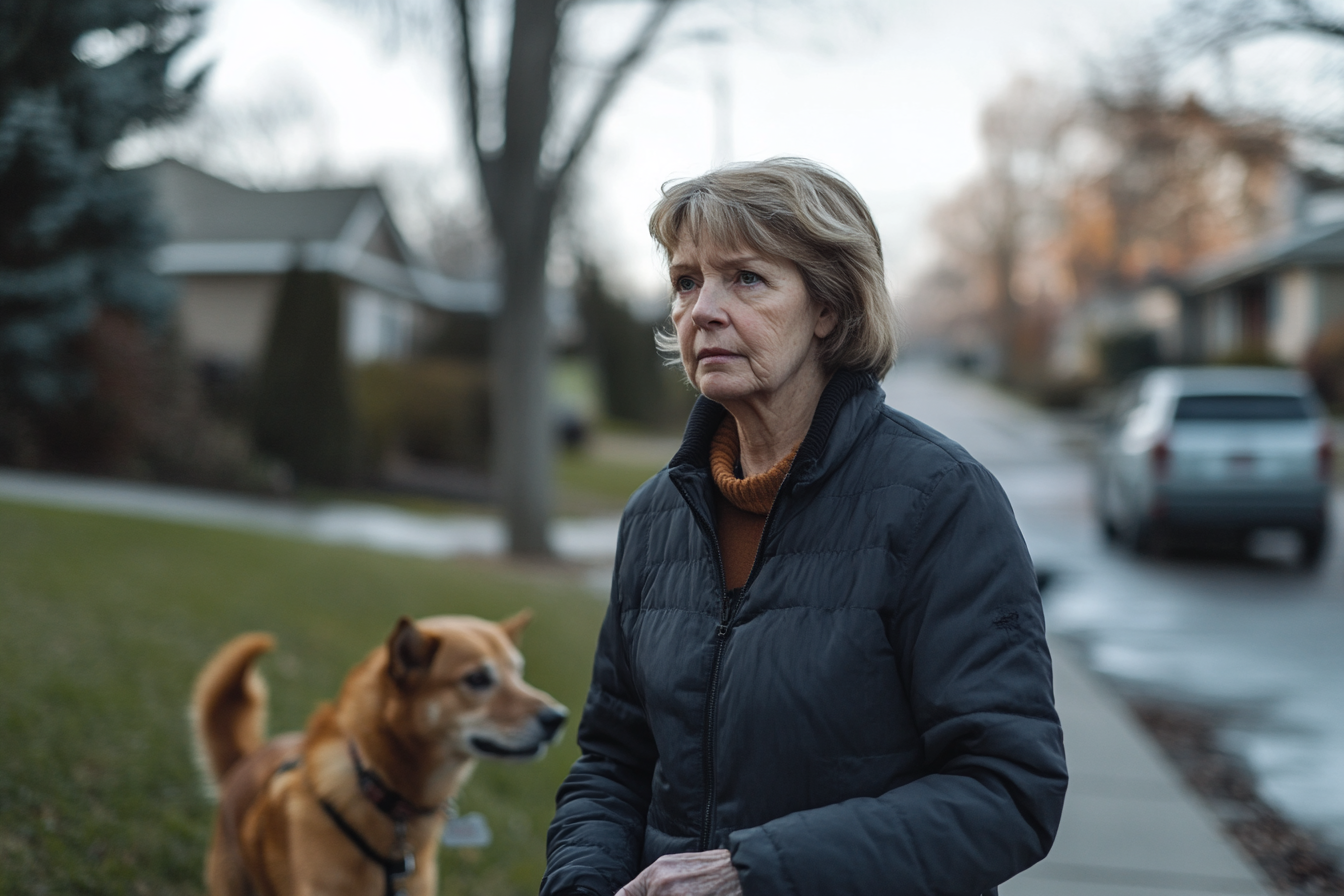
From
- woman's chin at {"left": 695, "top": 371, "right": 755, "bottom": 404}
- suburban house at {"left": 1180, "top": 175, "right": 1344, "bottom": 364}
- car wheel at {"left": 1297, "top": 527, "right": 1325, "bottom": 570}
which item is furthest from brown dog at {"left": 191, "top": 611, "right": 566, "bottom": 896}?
suburban house at {"left": 1180, "top": 175, "right": 1344, "bottom": 364}

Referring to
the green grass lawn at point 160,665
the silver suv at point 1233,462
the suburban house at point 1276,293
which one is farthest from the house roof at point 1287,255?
the green grass lawn at point 160,665

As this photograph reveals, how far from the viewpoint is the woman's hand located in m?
1.84

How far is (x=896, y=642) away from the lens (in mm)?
1867

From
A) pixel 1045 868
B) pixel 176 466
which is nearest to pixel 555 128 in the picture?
pixel 176 466

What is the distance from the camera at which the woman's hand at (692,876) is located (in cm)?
184

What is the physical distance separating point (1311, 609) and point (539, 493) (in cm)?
811

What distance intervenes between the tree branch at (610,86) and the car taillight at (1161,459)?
7439mm

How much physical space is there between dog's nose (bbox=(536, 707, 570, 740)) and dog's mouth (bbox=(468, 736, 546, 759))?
0.15ft

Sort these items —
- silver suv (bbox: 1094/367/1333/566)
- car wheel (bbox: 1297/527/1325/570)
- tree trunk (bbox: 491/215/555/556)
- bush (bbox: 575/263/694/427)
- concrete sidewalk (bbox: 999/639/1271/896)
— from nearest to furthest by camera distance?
concrete sidewalk (bbox: 999/639/1271/896)
silver suv (bbox: 1094/367/1333/566)
car wheel (bbox: 1297/527/1325/570)
tree trunk (bbox: 491/215/555/556)
bush (bbox: 575/263/694/427)

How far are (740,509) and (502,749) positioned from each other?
1.58 metres

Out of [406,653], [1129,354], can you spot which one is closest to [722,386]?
[406,653]

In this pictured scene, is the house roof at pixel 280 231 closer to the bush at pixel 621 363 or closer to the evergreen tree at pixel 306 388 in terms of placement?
the bush at pixel 621 363

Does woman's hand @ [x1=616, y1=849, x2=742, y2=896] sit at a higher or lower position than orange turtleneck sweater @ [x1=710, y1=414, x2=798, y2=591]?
lower

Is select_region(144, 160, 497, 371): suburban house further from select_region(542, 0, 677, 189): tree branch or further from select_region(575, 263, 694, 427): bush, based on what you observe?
select_region(542, 0, 677, 189): tree branch
